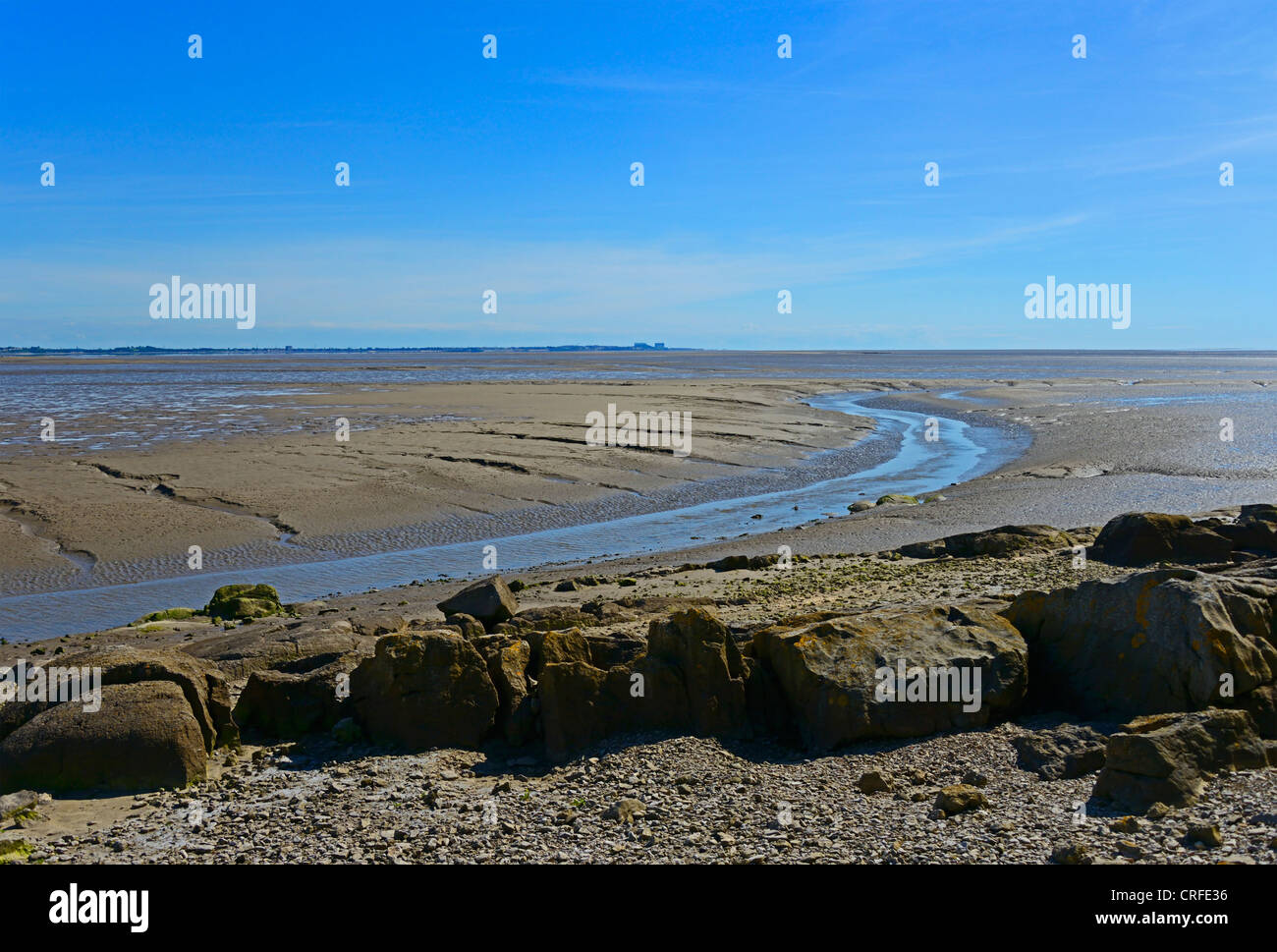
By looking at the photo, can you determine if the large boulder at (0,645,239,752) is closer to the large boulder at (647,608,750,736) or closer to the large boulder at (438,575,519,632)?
the large boulder at (438,575,519,632)

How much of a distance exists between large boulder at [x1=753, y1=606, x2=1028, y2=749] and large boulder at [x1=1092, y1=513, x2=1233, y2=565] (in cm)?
706

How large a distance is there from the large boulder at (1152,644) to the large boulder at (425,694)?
507 cm

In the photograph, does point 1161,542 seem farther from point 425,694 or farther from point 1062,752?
point 425,694

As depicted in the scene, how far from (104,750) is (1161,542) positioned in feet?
46.5

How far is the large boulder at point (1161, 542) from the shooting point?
14.5 metres

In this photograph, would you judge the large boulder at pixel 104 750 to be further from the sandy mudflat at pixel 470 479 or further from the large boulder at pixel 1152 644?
the sandy mudflat at pixel 470 479

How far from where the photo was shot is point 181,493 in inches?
931

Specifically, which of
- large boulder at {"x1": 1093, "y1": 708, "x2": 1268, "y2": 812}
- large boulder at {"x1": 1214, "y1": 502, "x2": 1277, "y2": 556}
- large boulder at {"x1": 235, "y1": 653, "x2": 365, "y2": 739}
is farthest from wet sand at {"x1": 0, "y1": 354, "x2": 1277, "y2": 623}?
large boulder at {"x1": 1093, "y1": 708, "x2": 1268, "y2": 812}

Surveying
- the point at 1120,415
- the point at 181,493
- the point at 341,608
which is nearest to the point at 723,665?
the point at 341,608

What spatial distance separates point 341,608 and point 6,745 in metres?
6.97

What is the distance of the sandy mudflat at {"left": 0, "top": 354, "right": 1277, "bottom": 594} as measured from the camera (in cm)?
1962

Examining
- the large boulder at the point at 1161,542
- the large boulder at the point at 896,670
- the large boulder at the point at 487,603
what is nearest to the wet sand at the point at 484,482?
the large boulder at the point at 1161,542

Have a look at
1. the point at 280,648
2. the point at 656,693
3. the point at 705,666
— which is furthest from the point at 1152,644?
the point at 280,648

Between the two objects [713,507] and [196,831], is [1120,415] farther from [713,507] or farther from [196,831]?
[196,831]
